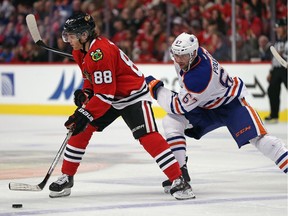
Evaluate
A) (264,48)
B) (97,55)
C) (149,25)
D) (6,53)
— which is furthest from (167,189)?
(6,53)

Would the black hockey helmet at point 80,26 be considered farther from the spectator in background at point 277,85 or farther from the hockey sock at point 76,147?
the spectator in background at point 277,85

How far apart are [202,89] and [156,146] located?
1.51ft

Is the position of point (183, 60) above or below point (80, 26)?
below

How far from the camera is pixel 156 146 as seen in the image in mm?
6121

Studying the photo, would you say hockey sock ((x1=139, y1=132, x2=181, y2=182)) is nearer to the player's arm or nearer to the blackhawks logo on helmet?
the player's arm

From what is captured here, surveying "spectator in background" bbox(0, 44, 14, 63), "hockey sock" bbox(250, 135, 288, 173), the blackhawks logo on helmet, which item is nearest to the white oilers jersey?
"hockey sock" bbox(250, 135, 288, 173)

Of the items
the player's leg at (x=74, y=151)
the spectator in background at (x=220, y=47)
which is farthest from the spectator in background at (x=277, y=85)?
the player's leg at (x=74, y=151)

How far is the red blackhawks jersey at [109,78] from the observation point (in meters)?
5.95

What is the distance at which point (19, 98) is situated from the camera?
15422mm

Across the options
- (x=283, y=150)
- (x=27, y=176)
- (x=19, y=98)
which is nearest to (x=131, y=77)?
(x=283, y=150)

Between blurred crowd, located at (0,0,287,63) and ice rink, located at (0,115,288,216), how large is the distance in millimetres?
2331

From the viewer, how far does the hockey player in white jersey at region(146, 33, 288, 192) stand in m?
6.16

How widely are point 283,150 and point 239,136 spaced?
0.96 feet

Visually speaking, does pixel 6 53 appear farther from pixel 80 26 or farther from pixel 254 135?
pixel 254 135
